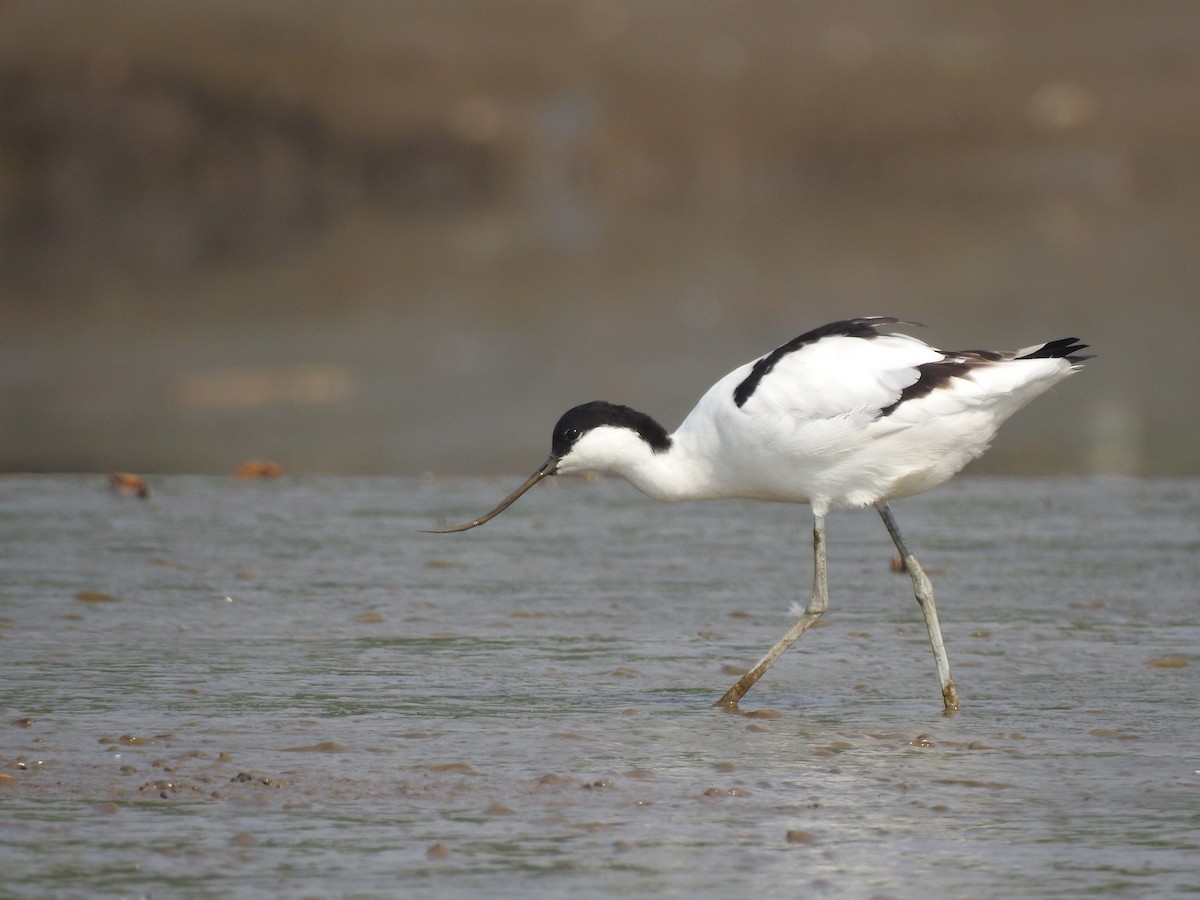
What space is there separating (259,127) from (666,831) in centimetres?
4161

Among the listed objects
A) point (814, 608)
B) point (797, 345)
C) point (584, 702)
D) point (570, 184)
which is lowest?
point (584, 702)

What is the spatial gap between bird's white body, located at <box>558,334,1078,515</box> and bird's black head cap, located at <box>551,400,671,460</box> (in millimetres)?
24

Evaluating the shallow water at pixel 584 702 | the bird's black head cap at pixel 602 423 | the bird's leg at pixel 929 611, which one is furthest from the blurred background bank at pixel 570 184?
the bird's leg at pixel 929 611

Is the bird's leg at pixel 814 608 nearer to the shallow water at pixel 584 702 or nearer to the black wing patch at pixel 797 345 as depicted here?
the shallow water at pixel 584 702

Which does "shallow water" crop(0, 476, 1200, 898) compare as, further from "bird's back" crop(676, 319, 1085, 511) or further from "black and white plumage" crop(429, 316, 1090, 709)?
"bird's back" crop(676, 319, 1085, 511)

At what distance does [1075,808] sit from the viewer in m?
5.64

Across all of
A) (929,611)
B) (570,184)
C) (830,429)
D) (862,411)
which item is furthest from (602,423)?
(570,184)

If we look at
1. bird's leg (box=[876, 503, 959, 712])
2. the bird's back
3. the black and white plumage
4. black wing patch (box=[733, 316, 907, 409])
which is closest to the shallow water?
bird's leg (box=[876, 503, 959, 712])

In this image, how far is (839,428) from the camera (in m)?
7.06

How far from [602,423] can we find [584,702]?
1.08m

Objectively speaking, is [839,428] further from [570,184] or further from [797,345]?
[570,184]

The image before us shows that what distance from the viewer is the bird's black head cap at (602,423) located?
24.6 ft

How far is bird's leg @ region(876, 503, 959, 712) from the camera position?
22.9ft

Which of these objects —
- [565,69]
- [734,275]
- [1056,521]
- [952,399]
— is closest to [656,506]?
[1056,521]
